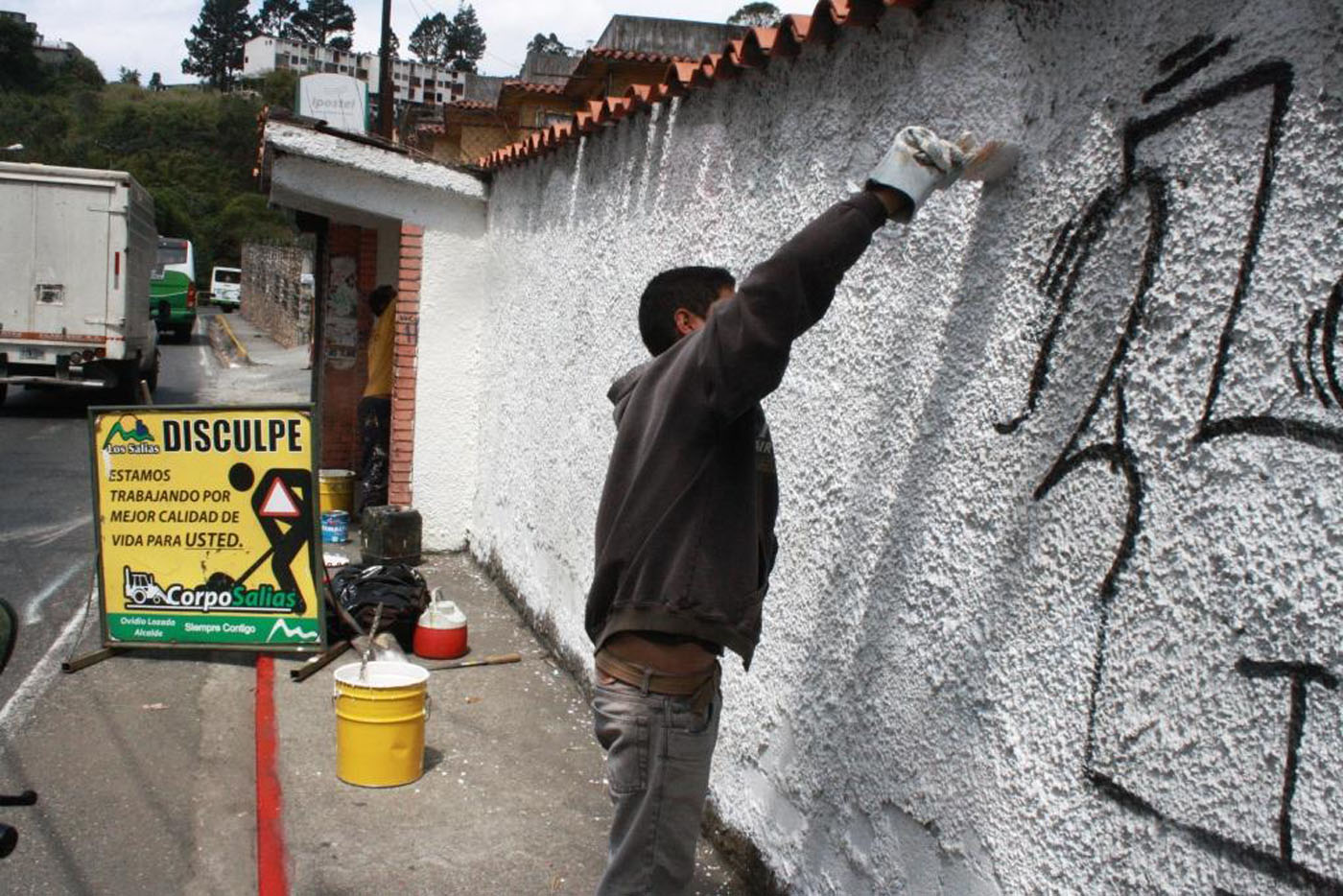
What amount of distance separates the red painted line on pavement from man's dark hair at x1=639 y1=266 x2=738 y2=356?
8.01 feet

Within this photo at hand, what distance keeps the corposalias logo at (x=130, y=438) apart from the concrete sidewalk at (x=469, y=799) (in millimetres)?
1382

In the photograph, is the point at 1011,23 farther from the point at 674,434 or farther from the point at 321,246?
the point at 321,246

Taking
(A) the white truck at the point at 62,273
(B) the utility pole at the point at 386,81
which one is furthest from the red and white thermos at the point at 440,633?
(B) the utility pole at the point at 386,81

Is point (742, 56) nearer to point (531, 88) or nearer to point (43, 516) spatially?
point (43, 516)

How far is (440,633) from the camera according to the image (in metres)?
6.72

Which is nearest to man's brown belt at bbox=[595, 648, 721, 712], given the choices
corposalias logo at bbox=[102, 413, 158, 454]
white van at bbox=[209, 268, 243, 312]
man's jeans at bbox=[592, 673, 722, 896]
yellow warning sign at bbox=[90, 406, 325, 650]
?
man's jeans at bbox=[592, 673, 722, 896]

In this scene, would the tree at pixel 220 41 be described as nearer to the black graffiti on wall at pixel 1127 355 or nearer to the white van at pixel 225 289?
the white van at pixel 225 289

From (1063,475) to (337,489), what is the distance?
8.80 meters

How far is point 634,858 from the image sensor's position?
2.88 m

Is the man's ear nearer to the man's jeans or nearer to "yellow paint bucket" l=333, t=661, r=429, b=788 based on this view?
the man's jeans

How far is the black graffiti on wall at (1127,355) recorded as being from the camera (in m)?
2.00

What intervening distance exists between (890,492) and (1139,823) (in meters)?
1.22

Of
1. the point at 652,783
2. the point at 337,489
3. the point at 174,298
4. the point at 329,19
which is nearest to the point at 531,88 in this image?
the point at 174,298

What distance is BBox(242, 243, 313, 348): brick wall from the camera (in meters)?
33.3
